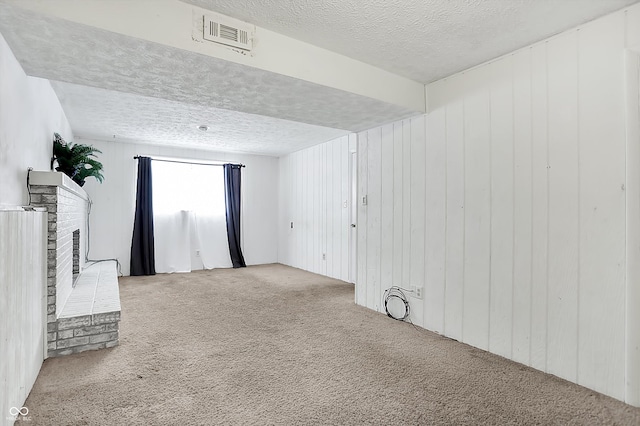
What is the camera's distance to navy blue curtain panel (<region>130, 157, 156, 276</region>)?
5582mm

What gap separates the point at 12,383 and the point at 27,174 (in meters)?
1.34

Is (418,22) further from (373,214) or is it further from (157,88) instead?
(373,214)

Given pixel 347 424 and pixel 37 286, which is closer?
pixel 347 424

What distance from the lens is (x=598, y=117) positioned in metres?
2.00

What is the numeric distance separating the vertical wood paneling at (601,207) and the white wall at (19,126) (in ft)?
10.6

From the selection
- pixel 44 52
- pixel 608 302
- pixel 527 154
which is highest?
pixel 44 52

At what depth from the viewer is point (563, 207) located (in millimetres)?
2143

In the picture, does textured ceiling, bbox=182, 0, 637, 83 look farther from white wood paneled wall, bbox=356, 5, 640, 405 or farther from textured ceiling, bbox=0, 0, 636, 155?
white wood paneled wall, bbox=356, 5, 640, 405

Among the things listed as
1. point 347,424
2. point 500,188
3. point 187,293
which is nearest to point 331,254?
point 187,293

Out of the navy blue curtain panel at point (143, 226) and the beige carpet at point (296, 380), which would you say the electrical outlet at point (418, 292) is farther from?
the navy blue curtain panel at point (143, 226)

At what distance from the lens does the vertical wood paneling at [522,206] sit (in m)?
2.32

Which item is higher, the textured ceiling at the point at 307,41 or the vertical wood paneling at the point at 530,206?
the textured ceiling at the point at 307,41

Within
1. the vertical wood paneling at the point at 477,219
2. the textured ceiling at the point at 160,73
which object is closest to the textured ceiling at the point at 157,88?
the textured ceiling at the point at 160,73

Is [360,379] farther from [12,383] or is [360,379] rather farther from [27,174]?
[27,174]
